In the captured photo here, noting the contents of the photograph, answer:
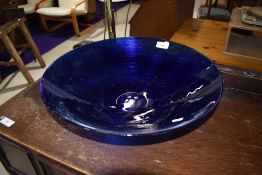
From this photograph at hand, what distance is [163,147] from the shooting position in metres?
0.57

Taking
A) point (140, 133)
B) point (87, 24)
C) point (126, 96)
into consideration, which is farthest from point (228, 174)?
point (87, 24)

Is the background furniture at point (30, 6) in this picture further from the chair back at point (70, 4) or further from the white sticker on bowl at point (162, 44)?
the white sticker on bowl at point (162, 44)

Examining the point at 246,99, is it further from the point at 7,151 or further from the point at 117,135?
the point at 7,151

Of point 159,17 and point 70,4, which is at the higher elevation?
point 159,17

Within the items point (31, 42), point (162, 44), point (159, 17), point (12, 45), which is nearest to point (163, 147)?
point (162, 44)

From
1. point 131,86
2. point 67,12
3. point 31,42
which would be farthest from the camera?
point 67,12

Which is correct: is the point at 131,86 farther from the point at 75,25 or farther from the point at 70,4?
the point at 70,4

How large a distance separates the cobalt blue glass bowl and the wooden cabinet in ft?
2.22

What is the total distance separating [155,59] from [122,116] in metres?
0.24

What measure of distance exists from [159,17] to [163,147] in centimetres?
122

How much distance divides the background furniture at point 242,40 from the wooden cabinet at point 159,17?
39 cm

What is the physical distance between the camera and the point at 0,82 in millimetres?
2178

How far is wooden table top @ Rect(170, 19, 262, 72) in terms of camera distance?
1198 mm

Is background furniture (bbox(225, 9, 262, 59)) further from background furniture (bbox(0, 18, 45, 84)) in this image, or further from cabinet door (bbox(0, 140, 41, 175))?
background furniture (bbox(0, 18, 45, 84))
